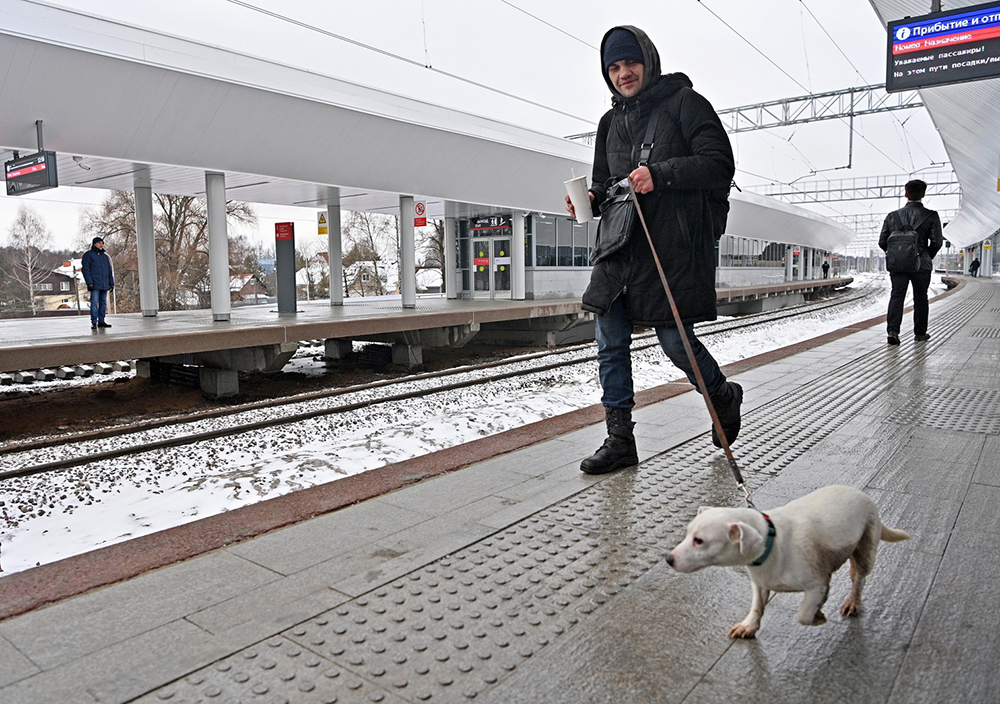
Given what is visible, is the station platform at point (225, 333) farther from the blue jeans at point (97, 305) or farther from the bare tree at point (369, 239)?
the bare tree at point (369, 239)

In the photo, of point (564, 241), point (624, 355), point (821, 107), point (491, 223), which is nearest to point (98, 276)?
point (624, 355)

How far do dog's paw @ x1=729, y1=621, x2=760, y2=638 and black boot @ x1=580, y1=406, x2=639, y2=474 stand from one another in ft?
5.93

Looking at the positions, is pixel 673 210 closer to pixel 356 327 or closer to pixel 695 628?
pixel 695 628

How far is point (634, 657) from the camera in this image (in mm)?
2105

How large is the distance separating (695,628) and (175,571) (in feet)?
6.57

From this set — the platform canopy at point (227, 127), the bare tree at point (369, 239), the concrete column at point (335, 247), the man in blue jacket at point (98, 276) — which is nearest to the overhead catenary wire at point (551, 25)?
the platform canopy at point (227, 127)

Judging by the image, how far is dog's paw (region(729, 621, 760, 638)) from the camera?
85.7 inches

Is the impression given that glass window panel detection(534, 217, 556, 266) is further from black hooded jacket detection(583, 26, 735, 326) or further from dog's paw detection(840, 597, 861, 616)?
dog's paw detection(840, 597, 861, 616)

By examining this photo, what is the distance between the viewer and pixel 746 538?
199 centimetres

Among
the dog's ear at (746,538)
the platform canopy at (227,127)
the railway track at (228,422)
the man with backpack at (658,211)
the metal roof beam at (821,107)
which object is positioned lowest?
the railway track at (228,422)

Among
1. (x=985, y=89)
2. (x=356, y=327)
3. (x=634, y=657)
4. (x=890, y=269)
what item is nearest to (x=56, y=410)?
(x=356, y=327)

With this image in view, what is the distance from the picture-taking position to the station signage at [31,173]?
12.5 meters

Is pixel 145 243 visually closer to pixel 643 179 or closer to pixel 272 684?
pixel 643 179

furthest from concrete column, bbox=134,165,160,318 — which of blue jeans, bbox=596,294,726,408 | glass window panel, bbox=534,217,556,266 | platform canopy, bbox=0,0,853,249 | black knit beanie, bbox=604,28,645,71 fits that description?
black knit beanie, bbox=604,28,645,71
